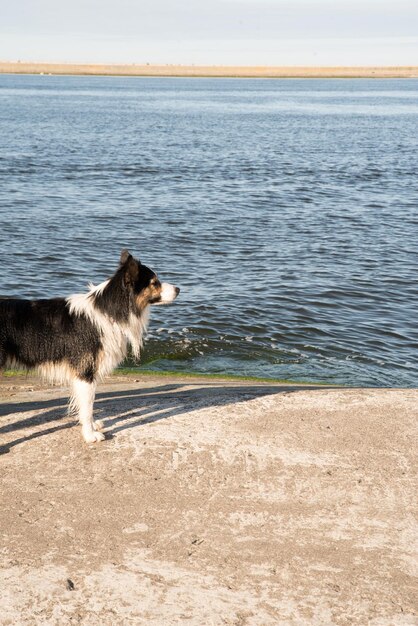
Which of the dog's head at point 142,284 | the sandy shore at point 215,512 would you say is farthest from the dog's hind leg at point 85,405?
the dog's head at point 142,284

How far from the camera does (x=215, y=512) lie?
624 cm

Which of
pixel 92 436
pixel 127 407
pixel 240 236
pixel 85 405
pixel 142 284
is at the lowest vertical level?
pixel 240 236

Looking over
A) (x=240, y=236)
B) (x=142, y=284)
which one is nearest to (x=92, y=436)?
(x=142, y=284)

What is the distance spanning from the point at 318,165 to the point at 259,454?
30.4m

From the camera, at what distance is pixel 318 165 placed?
3609 centimetres

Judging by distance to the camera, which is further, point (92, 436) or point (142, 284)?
point (92, 436)

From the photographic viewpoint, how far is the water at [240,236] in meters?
13.7

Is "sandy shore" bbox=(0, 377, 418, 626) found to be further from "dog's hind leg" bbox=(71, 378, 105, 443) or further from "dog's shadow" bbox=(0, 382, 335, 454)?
"dog's hind leg" bbox=(71, 378, 105, 443)

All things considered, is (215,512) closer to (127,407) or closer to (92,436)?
(92,436)

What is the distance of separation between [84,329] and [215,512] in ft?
7.20

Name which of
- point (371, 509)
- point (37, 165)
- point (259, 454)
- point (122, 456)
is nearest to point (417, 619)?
point (371, 509)

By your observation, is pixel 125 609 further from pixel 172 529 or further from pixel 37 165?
pixel 37 165

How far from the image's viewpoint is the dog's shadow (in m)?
7.84

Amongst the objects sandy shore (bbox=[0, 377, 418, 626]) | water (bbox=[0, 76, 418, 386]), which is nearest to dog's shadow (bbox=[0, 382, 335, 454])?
sandy shore (bbox=[0, 377, 418, 626])
